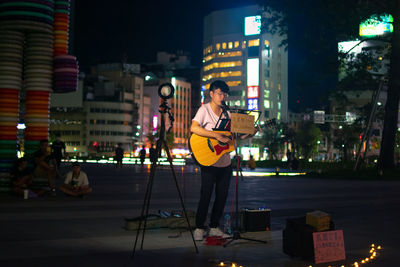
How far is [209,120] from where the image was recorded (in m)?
7.68

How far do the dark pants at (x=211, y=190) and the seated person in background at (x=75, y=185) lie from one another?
22.3 feet

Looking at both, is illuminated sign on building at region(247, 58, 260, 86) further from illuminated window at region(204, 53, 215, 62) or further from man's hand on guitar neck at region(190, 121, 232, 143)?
man's hand on guitar neck at region(190, 121, 232, 143)

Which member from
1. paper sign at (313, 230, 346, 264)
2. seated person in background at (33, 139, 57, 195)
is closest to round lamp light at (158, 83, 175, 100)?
paper sign at (313, 230, 346, 264)

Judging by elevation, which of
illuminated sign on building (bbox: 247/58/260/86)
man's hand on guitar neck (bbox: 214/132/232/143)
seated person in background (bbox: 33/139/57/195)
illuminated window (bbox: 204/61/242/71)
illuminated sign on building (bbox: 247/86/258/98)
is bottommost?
seated person in background (bbox: 33/139/57/195)

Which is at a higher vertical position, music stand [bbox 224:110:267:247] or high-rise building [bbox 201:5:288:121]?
high-rise building [bbox 201:5:288:121]

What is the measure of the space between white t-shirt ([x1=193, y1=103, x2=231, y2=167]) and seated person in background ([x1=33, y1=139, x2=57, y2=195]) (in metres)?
7.54

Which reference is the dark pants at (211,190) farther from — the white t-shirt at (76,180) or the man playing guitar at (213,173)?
the white t-shirt at (76,180)

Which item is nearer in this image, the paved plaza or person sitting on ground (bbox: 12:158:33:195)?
the paved plaza

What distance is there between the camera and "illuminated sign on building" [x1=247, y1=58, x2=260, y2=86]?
151 metres

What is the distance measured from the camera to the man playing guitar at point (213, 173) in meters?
7.48

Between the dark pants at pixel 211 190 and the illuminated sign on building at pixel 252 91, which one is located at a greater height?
the illuminated sign on building at pixel 252 91

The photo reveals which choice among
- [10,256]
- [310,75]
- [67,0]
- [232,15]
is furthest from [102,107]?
[10,256]

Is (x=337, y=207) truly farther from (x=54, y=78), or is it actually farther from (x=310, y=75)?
(x=310, y=75)

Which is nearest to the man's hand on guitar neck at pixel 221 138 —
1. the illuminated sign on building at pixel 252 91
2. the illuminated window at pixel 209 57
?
the illuminated sign on building at pixel 252 91
